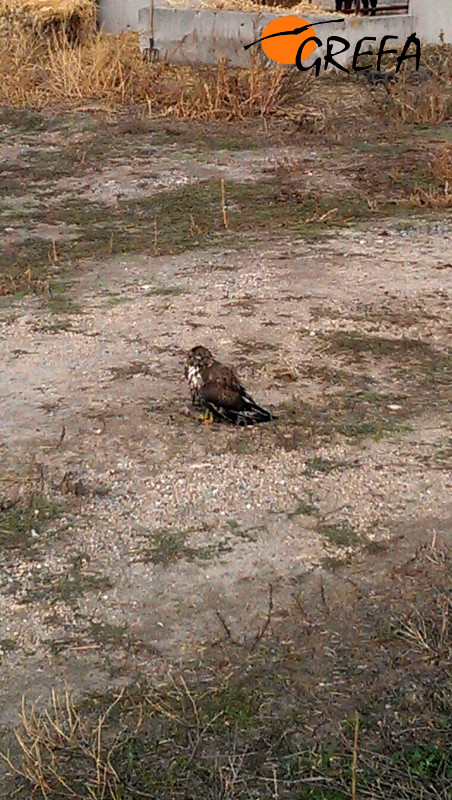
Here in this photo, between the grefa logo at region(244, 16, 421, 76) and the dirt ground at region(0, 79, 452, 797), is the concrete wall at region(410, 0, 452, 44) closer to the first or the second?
the grefa logo at region(244, 16, 421, 76)

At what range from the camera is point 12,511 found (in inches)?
173

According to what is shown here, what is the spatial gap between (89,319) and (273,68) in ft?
18.8

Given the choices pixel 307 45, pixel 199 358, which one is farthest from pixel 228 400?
pixel 307 45

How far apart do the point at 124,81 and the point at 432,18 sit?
3.21m

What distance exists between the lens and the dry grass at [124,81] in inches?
424

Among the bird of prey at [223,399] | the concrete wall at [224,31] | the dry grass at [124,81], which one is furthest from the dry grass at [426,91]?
the bird of prey at [223,399]

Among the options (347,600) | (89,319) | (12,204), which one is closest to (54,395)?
(89,319)

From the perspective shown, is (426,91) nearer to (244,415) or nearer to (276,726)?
(244,415)

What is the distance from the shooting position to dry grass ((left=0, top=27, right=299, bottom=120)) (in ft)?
35.4

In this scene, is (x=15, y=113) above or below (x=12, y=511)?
above

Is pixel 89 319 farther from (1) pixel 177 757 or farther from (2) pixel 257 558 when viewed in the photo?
(1) pixel 177 757

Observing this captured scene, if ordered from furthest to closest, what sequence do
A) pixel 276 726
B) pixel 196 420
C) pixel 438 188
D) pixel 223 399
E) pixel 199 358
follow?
pixel 438 188 < pixel 199 358 < pixel 196 420 < pixel 223 399 < pixel 276 726

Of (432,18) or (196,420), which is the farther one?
(432,18)

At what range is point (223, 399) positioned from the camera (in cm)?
495
